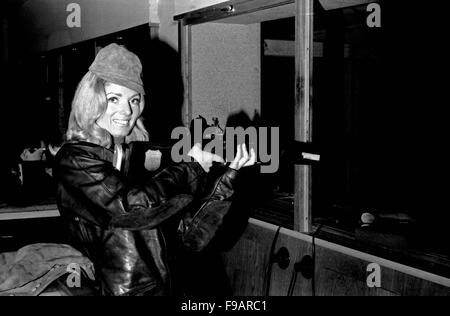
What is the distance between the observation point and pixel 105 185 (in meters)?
1.96

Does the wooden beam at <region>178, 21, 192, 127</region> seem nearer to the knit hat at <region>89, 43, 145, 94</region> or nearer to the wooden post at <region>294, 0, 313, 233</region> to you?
the wooden post at <region>294, 0, 313, 233</region>

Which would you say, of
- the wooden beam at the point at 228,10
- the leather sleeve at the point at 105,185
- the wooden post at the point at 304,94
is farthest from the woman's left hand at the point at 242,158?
the wooden beam at the point at 228,10

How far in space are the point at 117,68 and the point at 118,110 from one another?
0.55ft

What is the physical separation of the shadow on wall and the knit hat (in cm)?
138

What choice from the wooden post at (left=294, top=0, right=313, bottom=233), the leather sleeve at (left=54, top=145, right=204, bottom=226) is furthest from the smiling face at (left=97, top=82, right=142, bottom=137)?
the wooden post at (left=294, top=0, right=313, bottom=233)

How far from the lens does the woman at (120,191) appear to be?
→ 1961mm

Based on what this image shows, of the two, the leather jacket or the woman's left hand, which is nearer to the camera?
the leather jacket

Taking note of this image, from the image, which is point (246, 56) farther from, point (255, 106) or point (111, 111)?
point (111, 111)

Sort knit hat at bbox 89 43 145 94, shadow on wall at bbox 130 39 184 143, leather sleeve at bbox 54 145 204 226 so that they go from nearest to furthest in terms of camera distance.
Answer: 1. leather sleeve at bbox 54 145 204 226
2. knit hat at bbox 89 43 145 94
3. shadow on wall at bbox 130 39 184 143

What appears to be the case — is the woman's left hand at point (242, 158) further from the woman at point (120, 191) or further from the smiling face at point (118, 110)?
the smiling face at point (118, 110)

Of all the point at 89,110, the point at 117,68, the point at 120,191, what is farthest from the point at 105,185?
the point at 117,68

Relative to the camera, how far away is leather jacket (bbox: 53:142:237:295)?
195 cm

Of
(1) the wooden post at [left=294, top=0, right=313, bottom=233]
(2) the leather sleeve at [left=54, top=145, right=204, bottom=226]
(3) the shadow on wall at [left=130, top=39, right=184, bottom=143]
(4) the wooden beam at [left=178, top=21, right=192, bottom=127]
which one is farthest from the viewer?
(3) the shadow on wall at [left=130, top=39, right=184, bottom=143]

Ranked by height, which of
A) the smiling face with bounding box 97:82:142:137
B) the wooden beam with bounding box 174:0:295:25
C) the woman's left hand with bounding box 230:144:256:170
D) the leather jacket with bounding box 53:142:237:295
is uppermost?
the wooden beam with bounding box 174:0:295:25
